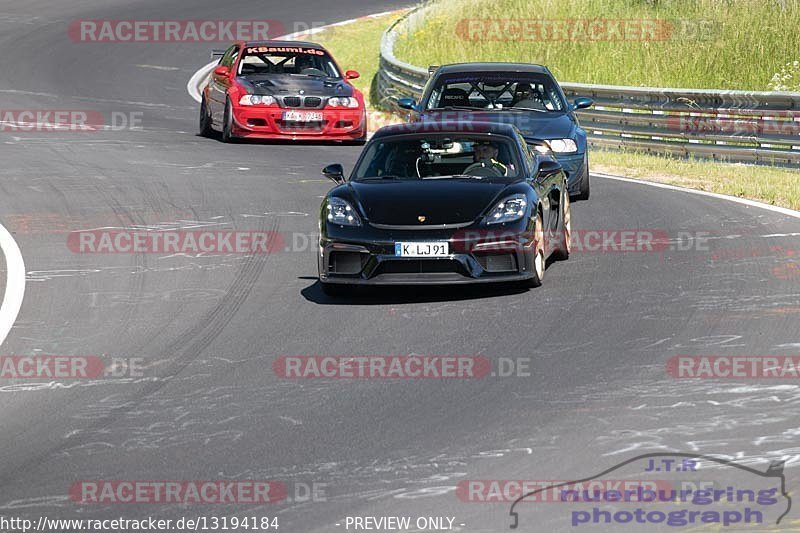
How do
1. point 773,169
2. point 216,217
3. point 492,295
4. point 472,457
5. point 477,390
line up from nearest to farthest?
1. point 472,457
2. point 477,390
3. point 492,295
4. point 216,217
5. point 773,169

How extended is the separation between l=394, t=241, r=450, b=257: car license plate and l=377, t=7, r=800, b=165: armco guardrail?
981cm

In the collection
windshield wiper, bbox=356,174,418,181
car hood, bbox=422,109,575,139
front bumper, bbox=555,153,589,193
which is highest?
windshield wiper, bbox=356,174,418,181

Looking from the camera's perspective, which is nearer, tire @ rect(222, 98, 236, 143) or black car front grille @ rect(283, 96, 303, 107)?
black car front grille @ rect(283, 96, 303, 107)

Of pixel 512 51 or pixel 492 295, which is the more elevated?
pixel 492 295

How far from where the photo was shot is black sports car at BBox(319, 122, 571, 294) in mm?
10883

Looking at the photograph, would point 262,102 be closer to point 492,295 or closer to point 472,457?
point 492,295

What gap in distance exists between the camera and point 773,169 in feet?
63.9

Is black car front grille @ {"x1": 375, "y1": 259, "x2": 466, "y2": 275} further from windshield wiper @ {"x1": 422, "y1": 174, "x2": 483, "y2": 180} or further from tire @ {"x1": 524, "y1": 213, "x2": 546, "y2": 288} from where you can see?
windshield wiper @ {"x1": 422, "y1": 174, "x2": 483, "y2": 180}

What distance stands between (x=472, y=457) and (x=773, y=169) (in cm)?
1340

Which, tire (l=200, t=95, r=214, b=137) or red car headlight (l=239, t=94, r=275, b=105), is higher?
red car headlight (l=239, t=94, r=275, b=105)

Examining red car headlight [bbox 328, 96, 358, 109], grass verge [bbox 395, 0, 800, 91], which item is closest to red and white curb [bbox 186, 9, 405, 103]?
grass verge [bbox 395, 0, 800, 91]

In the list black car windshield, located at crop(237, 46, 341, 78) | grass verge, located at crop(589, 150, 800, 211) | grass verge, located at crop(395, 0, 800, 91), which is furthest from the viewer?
grass verge, located at crop(395, 0, 800, 91)

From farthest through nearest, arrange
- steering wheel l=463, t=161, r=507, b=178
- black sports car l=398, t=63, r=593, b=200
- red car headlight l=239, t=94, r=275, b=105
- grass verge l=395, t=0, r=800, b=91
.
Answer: grass verge l=395, t=0, r=800, b=91 < red car headlight l=239, t=94, r=275, b=105 < black sports car l=398, t=63, r=593, b=200 < steering wheel l=463, t=161, r=507, b=178

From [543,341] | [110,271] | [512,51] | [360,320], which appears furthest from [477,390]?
[512,51]
